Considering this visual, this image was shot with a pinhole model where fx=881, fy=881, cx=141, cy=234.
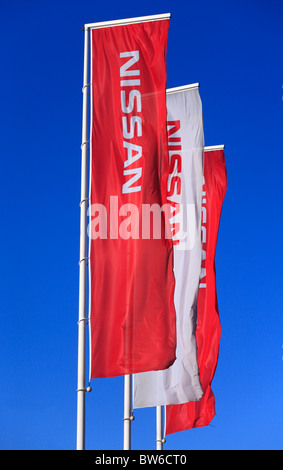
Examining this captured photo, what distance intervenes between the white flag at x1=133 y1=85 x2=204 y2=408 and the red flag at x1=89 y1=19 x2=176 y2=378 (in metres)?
4.32

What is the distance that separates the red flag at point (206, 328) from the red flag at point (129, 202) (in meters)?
6.92

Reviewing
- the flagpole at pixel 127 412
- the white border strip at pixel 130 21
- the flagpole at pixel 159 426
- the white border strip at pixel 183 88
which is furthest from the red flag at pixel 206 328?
the white border strip at pixel 130 21

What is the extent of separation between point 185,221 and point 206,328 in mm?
3894

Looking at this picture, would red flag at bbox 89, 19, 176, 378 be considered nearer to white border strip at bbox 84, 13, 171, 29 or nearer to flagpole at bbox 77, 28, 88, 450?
white border strip at bbox 84, 13, 171, 29

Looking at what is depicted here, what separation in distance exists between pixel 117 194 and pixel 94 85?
2.31 metres

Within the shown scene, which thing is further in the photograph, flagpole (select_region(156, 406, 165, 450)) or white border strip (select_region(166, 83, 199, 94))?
flagpole (select_region(156, 406, 165, 450))

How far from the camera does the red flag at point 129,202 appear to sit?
16141 millimetres

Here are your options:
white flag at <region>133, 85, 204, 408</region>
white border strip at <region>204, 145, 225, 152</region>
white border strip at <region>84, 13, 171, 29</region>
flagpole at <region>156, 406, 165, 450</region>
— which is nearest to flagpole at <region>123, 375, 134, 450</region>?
white flag at <region>133, 85, 204, 408</region>

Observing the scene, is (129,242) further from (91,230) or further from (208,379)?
(208,379)

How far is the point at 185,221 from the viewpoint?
21.5 m

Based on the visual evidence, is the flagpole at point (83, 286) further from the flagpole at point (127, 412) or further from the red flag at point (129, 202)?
the flagpole at point (127, 412)

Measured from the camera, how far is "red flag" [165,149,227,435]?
23.7m
